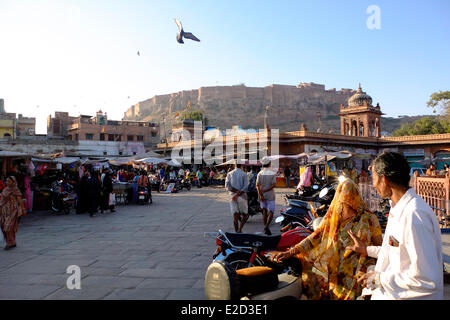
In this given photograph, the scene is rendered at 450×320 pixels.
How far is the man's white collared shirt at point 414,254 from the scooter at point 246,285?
1210 mm

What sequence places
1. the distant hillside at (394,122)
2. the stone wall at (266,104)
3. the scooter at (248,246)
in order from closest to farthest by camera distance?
the scooter at (248,246) → the distant hillside at (394,122) → the stone wall at (266,104)

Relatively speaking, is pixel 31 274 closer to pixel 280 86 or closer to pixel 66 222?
pixel 66 222

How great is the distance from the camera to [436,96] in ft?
96.4

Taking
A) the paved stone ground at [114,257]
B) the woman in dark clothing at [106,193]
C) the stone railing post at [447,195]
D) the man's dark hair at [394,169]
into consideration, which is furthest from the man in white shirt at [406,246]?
the woman in dark clothing at [106,193]

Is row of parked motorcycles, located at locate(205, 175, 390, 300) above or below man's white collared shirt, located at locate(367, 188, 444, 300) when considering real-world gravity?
below

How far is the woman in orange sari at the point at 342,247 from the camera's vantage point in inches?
119

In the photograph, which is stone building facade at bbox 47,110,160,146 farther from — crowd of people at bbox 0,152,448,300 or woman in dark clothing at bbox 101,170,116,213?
crowd of people at bbox 0,152,448,300

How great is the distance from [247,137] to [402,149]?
1443cm

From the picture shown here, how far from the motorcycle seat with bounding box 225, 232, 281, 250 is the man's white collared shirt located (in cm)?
195

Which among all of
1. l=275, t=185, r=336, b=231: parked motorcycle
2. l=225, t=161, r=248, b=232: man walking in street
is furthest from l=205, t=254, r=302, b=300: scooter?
l=225, t=161, r=248, b=232: man walking in street

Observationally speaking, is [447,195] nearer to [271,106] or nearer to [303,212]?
[303,212]

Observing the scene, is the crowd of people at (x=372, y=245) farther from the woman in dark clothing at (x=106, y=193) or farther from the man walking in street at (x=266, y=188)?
the woman in dark clothing at (x=106, y=193)

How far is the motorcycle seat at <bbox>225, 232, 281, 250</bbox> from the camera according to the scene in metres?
3.77

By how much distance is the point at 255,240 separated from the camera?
149 inches
